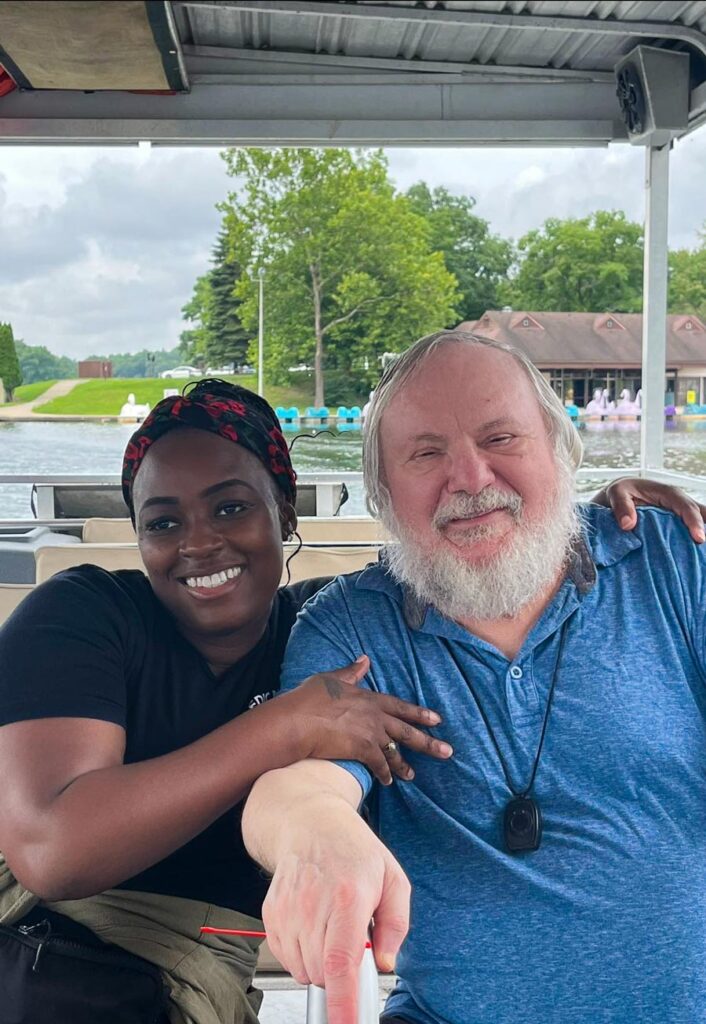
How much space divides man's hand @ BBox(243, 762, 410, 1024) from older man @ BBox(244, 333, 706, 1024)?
124 millimetres

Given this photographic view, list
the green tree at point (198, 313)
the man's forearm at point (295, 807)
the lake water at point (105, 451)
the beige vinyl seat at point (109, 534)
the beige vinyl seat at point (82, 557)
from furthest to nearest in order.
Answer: the green tree at point (198, 313)
the lake water at point (105, 451)
the beige vinyl seat at point (109, 534)
the beige vinyl seat at point (82, 557)
the man's forearm at point (295, 807)

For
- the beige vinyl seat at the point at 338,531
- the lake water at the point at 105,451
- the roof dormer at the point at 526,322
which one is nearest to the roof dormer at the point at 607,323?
the lake water at the point at 105,451

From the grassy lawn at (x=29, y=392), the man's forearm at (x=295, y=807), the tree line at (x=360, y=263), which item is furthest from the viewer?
the tree line at (x=360, y=263)

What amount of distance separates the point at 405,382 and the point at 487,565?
285 mm

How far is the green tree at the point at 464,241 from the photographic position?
7184mm

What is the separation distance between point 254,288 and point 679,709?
7.40 meters

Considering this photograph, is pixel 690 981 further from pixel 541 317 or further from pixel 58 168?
pixel 58 168

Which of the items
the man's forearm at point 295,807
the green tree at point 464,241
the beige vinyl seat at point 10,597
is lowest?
the man's forearm at point 295,807

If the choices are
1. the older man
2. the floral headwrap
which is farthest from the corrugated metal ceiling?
the older man

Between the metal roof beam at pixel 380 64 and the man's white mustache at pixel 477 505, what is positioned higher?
the metal roof beam at pixel 380 64

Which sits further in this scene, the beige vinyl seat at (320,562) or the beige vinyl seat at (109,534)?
the beige vinyl seat at (109,534)

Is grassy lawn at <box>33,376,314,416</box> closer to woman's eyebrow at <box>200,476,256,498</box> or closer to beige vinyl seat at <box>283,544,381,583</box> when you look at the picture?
beige vinyl seat at <box>283,544,381,583</box>

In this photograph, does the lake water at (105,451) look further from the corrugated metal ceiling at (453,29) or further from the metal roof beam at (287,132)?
the corrugated metal ceiling at (453,29)

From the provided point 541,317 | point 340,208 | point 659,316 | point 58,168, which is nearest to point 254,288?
point 340,208
